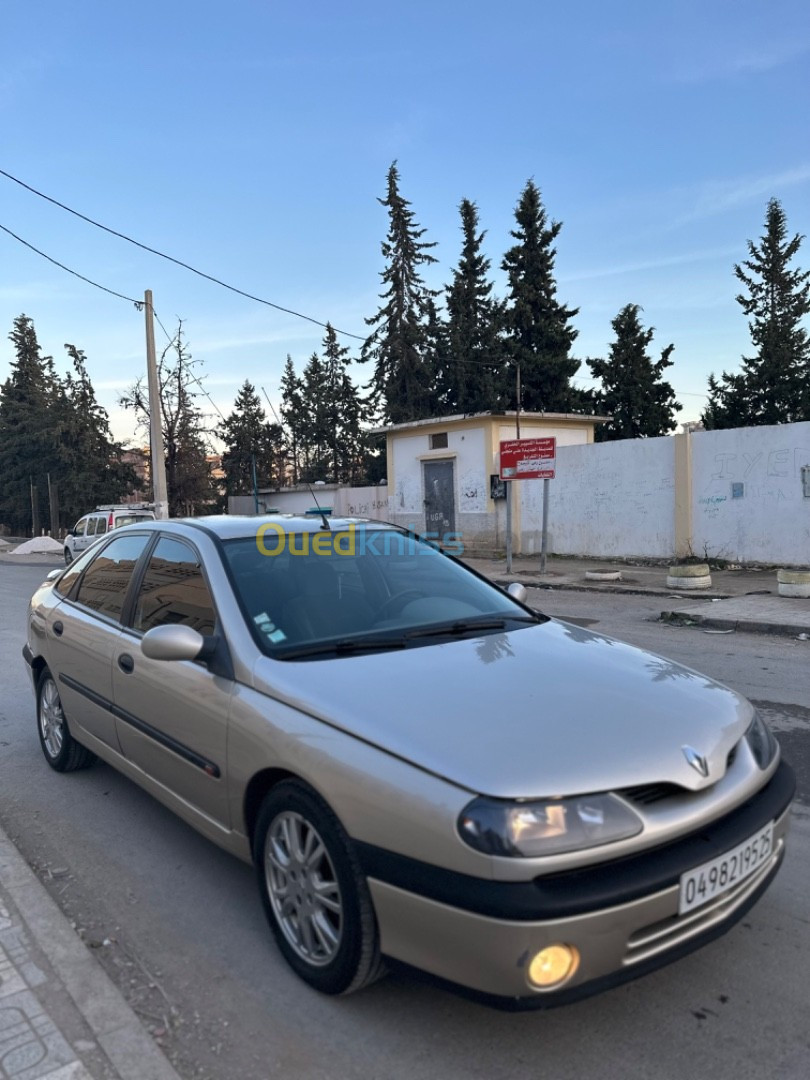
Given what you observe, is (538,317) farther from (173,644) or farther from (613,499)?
(173,644)

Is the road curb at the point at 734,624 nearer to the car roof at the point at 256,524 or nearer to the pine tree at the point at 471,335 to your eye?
the car roof at the point at 256,524

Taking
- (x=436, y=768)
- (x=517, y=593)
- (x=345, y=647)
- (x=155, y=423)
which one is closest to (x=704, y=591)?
(x=517, y=593)

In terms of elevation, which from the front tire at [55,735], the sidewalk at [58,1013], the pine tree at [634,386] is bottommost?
the sidewalk at [58,1013]

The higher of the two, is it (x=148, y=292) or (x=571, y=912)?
(x=148, y=292)

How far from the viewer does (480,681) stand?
2.63 meters

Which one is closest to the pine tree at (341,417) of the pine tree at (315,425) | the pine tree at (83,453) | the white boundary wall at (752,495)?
the pine tree at (315,425)

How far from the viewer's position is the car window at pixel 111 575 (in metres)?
4.05

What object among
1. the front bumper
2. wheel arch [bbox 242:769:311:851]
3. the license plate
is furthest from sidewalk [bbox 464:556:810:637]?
the front bumper

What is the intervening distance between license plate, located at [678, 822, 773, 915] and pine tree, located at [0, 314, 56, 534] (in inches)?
1775

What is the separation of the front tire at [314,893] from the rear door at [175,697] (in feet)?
1.09

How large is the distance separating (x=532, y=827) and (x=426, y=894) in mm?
338

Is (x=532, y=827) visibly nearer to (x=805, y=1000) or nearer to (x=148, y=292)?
(x=805, y=1000)

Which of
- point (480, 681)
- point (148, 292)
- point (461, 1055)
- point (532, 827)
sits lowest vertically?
point (461, 1055)

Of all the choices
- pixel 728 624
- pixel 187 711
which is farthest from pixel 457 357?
pixel 187 711
